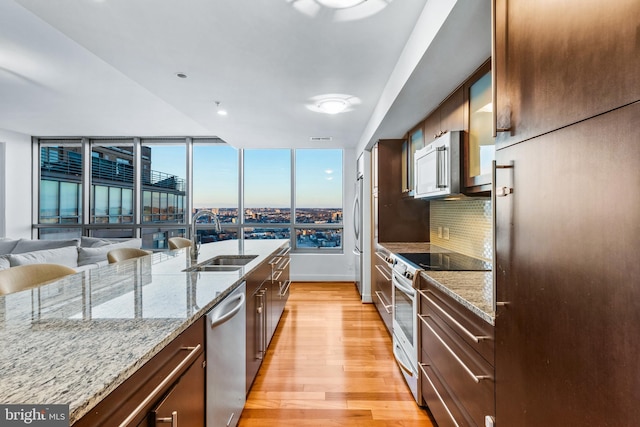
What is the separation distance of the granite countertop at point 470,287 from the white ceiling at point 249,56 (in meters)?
1.25

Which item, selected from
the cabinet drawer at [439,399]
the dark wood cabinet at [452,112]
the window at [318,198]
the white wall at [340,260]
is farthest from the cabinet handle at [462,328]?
the window at [318,198]

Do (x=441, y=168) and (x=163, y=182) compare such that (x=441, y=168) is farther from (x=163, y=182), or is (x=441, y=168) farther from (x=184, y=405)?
(x=163, y=182)

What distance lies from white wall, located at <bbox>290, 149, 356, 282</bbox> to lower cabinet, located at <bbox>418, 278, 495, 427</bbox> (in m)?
3.64

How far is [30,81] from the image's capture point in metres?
3.18

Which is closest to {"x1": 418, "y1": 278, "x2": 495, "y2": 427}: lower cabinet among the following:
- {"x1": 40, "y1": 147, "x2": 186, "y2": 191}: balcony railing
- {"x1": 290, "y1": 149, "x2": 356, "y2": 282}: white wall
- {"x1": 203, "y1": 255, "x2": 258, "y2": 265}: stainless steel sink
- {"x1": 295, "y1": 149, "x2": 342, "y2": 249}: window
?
{"x1": 203, "y1": 255, "x2": 258, "y2": 265}: stainless steel sink

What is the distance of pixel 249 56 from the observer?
2.16 meters

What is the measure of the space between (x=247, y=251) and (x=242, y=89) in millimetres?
1558

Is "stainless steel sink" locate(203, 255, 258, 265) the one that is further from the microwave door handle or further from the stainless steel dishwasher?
the microwave door handle

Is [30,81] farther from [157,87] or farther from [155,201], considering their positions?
[155,201]

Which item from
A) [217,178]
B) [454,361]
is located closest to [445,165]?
[454,361]

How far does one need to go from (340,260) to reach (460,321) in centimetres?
427

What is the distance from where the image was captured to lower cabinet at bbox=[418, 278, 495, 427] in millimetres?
1139

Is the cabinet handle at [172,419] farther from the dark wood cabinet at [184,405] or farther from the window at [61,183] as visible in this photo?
the window at [61,183]

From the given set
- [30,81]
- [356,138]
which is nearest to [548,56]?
[356,138]
